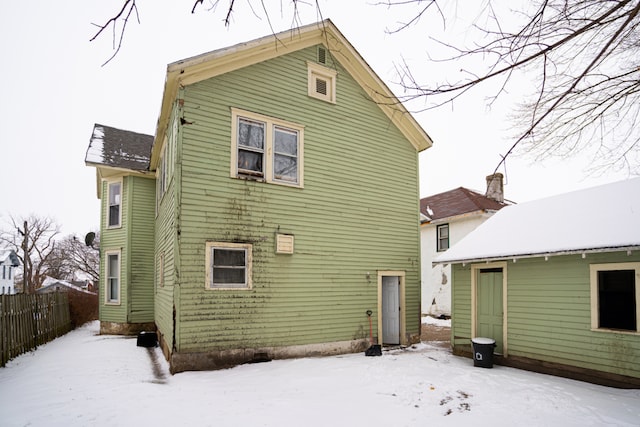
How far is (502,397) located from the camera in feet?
23.6

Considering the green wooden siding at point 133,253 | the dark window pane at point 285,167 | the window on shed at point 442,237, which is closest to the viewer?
the dark window pane at point 285,167

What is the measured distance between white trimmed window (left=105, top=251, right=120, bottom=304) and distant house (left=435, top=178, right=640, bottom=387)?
38.7 ft

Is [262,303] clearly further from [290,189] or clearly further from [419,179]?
[419,179]

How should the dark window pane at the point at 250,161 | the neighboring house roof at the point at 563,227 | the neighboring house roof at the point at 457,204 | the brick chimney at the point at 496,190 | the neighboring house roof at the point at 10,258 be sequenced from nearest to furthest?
the neighboring house roof at the point at 563,227, the dark window pane at the point at 250,161, the neighboring house roof at the point at 457,204, the brick chimney at the point at 496,190, the neighboring house roof at the point at 10,258

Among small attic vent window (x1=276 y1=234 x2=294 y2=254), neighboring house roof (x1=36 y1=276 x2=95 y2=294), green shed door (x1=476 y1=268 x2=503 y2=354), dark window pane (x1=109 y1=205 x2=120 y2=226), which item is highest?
dark window pane (x1=109 y1=205 x2=120 y2=226)

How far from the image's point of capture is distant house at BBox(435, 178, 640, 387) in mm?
7965

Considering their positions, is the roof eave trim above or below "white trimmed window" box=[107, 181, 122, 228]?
below

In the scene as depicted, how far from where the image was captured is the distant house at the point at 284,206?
30.2 feet

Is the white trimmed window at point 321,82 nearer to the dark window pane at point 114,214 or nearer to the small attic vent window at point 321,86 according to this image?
the small attic vent window at point 321,86

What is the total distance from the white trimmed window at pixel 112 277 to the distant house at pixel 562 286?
1180cm

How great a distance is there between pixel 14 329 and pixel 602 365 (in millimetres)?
13392

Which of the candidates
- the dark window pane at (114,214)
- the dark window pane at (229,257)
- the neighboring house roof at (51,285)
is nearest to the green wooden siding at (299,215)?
the dark window pane at (229,257)

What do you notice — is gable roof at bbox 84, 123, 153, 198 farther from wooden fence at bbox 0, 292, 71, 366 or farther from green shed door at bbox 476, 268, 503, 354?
green shed door at bbox 476, 268, 503, 354

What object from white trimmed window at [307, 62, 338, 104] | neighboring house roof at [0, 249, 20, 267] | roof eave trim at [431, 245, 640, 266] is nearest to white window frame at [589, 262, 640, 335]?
roof eave trim at [431, 245, 640, 266]
